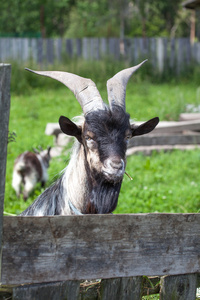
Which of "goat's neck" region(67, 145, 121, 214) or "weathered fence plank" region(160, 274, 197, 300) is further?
"goat's neck" region(67, 145, 121, 214)

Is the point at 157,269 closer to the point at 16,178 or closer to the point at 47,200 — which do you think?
the point at 47,200

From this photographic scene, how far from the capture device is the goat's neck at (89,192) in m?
3.38

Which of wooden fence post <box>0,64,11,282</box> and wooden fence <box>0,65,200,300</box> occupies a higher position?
wooden fence post <box>0,64,11,282</box>

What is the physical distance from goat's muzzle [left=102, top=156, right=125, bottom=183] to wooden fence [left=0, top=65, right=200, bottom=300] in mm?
783

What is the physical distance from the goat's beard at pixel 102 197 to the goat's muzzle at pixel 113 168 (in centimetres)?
21

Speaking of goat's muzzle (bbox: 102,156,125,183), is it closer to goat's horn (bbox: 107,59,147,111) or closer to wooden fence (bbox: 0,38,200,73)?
goat's horn (bbox: 107,59,147,111)

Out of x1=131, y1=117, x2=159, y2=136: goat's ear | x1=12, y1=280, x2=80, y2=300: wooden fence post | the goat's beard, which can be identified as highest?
x1=131, y1=117, x2=159, y2=136: goat's ear

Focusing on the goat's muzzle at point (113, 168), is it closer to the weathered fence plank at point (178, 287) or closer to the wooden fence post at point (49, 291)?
the weathered fence plank at point (178, 287)

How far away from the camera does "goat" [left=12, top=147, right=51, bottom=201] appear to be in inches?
285

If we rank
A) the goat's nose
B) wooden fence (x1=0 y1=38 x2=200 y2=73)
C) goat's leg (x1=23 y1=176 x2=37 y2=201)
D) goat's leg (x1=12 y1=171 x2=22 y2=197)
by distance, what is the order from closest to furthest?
the goat's nose < goat's leg (x1=23 y1=176 x2=37 y2=201) < goat's leg (x1=12 y1=171 x2=22 y2=197) < wooden fence (x1=0 y1=38 x2=200 y2=73)

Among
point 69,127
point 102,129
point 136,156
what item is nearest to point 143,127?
point 102,129

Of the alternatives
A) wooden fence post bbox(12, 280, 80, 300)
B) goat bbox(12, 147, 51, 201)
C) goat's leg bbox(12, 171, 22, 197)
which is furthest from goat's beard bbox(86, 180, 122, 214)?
goat's leg bbox(12, 171, 22, 197)

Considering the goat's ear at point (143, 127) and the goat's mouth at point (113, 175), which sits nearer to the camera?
the goat's mouth at point (113, 175)

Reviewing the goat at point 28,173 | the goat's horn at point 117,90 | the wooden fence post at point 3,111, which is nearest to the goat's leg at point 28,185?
the goat at point 28,173
